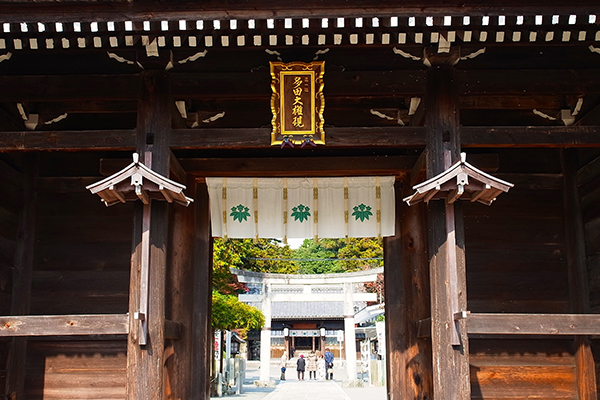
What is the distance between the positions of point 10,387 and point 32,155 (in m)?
3.12

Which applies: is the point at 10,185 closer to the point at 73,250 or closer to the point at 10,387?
the point at 73,250

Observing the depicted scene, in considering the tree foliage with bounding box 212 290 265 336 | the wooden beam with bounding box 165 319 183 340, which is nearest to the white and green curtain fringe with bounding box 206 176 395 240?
the wooden beam with bounding box 165 319 183 340

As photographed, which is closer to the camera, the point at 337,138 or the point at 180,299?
the point at 337,138

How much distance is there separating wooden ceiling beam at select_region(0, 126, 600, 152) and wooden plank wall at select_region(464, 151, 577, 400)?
1.76 meters

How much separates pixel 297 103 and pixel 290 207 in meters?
2.66

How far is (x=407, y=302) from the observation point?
27.5ft

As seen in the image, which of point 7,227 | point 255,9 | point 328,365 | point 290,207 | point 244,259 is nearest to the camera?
point 255,9

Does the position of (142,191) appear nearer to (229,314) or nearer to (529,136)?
(529,136)

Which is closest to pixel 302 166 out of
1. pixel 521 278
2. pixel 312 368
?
pixel 521 278

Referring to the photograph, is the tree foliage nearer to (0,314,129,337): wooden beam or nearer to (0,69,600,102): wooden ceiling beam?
(0,69,600,102): wooden ceiling beam

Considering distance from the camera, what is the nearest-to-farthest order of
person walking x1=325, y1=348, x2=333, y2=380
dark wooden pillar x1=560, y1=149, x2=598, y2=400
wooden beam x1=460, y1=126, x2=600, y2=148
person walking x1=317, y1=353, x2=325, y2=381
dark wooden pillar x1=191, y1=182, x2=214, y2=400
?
wooden beam x1=460, y1=126, x2=600, y2=148, dark wooden pillar x1=560, y1=149, x2=598, y2=400, dark wooden pillar x1=191, y1=182, x2=214, y2=400, person walking x1=325, y1=348, x2=333, y2=380, person walking x1=317, y1=353, x2=325, y2=381

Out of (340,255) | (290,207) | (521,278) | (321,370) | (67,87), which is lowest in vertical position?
(321,370)

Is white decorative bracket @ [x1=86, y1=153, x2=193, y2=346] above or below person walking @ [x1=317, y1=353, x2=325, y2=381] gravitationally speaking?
above

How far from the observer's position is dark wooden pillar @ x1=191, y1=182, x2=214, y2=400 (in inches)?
328
